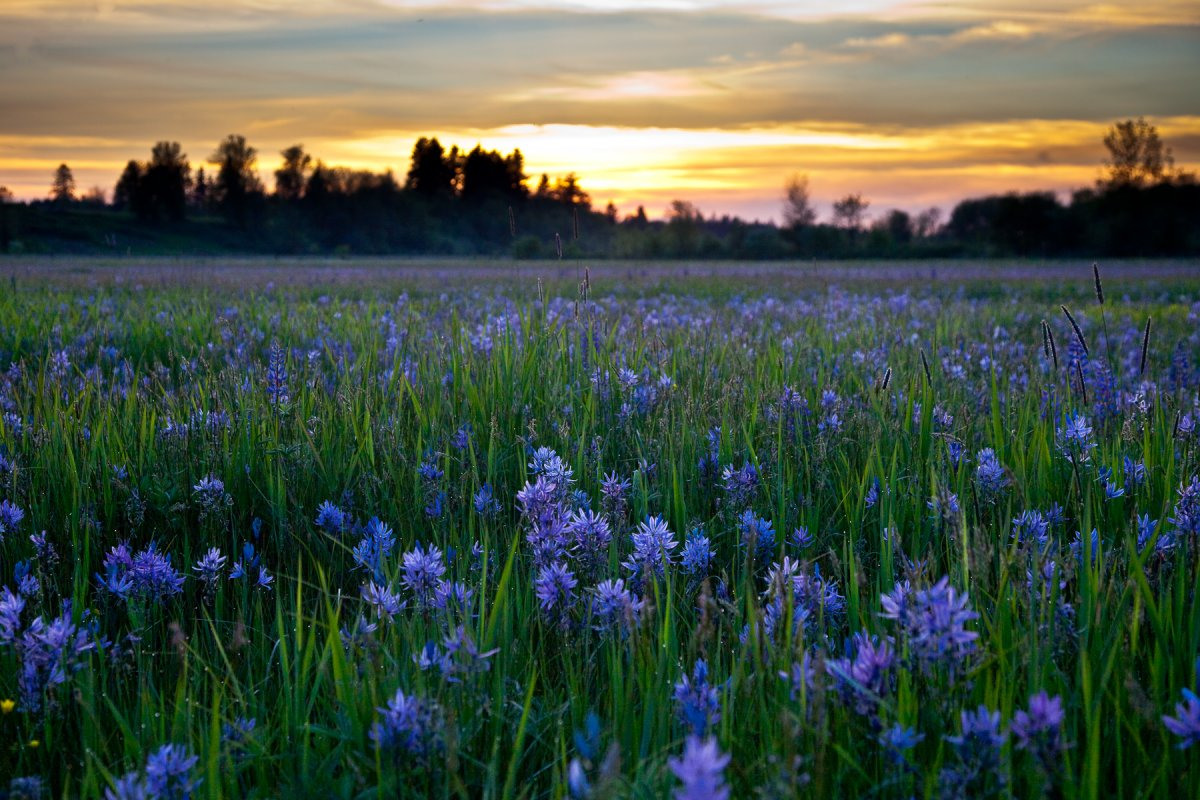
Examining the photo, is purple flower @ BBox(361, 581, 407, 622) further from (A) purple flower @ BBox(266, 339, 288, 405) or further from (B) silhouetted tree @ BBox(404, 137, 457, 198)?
(B) silhouetted tree @ BBox(404, 137, 457, 198)

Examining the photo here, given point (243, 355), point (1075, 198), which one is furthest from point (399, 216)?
point (243, 355)

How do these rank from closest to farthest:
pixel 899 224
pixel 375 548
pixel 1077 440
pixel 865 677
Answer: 1. pixel 865 677
2. pixel 375 548
3. pixel 1077 440
4. pixel 899 224

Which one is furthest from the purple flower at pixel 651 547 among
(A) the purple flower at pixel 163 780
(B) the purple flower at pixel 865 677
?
(A) the purple flower at pixel 163 780

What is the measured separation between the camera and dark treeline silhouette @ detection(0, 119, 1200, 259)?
64.1 meters

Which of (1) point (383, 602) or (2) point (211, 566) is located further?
(2) point (211, 566)

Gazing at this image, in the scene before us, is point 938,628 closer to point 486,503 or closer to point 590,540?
point 590,540

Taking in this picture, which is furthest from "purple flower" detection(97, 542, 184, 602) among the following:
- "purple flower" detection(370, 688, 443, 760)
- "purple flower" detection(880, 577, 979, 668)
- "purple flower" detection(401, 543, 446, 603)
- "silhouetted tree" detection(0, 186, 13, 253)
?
"silhouetted tree" detection(0, 186, 13, 253)

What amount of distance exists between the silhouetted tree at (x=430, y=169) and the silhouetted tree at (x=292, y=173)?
14033mm

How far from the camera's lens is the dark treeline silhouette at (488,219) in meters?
64.1

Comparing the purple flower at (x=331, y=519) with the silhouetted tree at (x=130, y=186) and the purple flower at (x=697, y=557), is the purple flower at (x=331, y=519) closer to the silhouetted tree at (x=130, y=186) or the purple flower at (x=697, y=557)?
the purple flower at (x=697, y=557)

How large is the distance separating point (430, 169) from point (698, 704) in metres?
121

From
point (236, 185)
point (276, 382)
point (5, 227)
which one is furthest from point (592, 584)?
point (236, 185)

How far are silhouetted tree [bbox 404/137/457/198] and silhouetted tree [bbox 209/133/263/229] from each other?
20677 mm

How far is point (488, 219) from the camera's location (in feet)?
318
